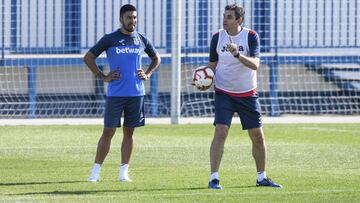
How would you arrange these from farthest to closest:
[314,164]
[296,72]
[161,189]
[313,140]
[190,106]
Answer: [296,72]
[190,106]
[313,140]
[314,164]
[161,189]

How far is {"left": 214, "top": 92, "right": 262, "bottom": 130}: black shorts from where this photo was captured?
468 inches

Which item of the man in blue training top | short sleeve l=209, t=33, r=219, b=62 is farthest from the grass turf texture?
short sleeve l=209, t=33, r=219, b=62

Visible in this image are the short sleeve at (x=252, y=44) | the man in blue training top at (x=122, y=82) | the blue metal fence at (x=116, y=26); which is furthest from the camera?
the blue metal fence at (x=116, y=26)

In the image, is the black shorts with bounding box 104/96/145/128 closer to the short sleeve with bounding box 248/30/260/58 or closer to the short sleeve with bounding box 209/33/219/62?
the short sleeve with bounding box 209/33/219/62

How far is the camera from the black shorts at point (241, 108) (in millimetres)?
11875

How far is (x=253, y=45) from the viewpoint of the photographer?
11805mm

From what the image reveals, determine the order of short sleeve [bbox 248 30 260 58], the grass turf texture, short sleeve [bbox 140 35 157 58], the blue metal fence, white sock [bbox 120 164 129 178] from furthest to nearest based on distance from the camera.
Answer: the blue metal fence → short sleeve [bbox 140 35 157 58] → white sock [bbox 120 164 129 178] → short sleeve [bbox 248 30 260 58] → the grass turf texture

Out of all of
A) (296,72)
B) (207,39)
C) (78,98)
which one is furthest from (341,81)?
(78,98)

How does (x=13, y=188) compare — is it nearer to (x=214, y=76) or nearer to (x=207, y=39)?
(x=214, y=76)

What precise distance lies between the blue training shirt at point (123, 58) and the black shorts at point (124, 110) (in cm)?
6

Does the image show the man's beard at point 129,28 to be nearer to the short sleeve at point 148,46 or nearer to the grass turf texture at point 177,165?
the short sleeve at point 148,46

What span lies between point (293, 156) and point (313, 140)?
2.99 meters

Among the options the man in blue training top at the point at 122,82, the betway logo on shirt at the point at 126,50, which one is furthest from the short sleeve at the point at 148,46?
the betway logo on shirt at the point at 126,50

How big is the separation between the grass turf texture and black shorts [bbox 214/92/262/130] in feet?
2.01
